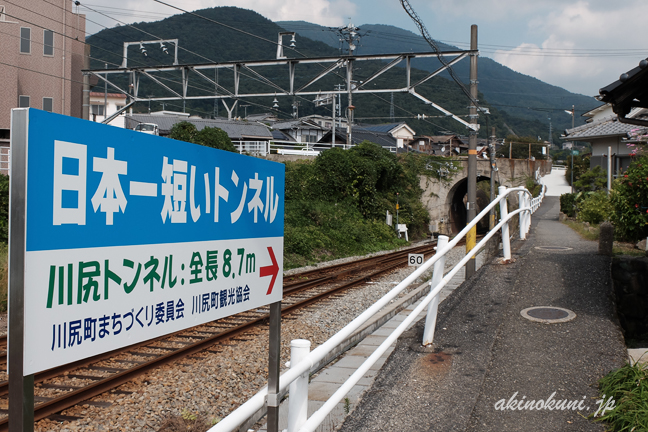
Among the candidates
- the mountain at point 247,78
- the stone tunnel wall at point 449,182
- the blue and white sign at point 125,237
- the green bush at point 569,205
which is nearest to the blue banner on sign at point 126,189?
the blue and white sign at point 125,237

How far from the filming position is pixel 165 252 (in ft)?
5.30

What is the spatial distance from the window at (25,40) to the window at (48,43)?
2.25 feet

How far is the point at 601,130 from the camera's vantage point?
26922mm

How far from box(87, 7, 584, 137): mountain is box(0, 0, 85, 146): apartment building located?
35144 millimetres

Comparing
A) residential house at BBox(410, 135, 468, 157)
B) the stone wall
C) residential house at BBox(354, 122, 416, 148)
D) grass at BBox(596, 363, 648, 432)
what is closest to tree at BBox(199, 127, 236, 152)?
the stone wall

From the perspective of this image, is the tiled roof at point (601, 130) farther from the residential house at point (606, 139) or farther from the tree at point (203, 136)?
the tree at point (203, 136)

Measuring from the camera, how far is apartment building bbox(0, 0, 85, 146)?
77.9ft

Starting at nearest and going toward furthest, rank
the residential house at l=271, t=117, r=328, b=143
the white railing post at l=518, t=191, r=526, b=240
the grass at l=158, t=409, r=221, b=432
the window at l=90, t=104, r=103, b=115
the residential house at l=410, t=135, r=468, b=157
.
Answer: the grass at l=158, t=409, r=221, b=432 < the white railing post at l=518, t=191, r=526, b=240 < the window at l=90, t=104, r=103, b=115 < the residential house at l=271, t=117, r=328, b=143 < the residential house at l=410, t=135, r=468, b=157

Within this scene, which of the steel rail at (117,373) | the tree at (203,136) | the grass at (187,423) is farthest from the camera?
the tree at (203,136)

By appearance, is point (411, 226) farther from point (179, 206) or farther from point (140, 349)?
point (179, 206)

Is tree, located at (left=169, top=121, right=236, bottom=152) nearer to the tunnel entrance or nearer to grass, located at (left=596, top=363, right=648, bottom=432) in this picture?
the tunnel entrance

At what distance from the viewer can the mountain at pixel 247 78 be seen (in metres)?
81.7

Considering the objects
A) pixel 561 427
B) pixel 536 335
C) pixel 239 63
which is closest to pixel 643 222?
pixel 536 335

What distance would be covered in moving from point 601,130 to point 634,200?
22.9 m
